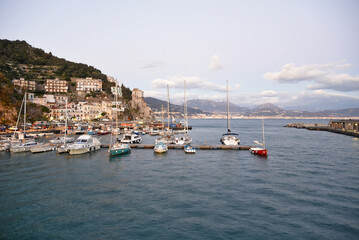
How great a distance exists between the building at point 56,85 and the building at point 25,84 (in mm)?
9022

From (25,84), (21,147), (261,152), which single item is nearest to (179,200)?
(261,152)

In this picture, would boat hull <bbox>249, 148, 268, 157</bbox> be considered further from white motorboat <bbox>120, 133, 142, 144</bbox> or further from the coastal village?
the coastal village

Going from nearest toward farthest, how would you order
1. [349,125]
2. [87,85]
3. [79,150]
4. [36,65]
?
1. [79,150]
2. [349,125]
3. [87,85]
4. [36,65]

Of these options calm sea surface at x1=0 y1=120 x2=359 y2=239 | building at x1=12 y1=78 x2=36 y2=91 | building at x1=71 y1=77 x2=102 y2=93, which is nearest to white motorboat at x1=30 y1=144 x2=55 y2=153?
calm sea surface at x1=0 y1=120 x2=359 y2=239

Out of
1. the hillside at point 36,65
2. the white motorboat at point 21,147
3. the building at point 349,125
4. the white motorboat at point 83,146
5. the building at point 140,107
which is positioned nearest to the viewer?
the white motorboat at point 83,146

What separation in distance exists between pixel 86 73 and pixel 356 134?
572 ft

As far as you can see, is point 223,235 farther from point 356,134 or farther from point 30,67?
point 30,67

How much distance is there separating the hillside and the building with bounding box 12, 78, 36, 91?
24.7ft

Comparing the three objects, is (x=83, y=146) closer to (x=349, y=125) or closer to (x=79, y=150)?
(x=79, y=150)

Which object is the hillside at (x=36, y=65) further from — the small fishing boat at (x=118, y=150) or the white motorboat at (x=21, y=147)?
the small fishing boat at (x=118, y=150)

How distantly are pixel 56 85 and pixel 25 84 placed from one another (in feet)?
62.6

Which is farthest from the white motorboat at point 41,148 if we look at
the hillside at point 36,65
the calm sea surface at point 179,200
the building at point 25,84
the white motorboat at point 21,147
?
the hillside at point 36,65

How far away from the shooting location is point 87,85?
159250 millimetres

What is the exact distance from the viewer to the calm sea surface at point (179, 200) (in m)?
16.8
